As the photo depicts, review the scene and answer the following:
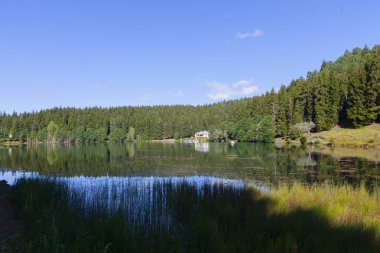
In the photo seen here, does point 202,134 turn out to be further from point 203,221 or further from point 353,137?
point 203,221

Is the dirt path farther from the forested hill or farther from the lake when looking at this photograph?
the forested hill

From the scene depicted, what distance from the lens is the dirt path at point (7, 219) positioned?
975 cm

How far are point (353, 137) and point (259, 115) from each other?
45707 mm

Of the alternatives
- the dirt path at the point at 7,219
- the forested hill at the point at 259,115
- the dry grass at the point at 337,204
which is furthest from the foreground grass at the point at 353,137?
the dirt path at the point at 7,219

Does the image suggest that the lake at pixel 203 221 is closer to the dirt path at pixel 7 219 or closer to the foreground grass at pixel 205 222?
the foreground grass at pixel 205 222

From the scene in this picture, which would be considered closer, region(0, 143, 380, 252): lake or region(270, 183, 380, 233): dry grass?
region(0, 143, 380, 252): lake

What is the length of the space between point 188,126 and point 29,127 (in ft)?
260

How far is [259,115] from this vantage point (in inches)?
4471

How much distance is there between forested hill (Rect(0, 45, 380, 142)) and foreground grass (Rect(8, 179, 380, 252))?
233 ft

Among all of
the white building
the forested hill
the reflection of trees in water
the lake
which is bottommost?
the reflection of trees in water

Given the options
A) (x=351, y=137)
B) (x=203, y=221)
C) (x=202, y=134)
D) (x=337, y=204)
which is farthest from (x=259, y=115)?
(x=203, y=221)

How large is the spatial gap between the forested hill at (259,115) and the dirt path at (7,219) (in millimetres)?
76616

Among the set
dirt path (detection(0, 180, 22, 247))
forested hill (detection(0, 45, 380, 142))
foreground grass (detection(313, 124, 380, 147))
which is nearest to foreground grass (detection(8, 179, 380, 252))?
dirt path (detection(0, 180, 22, 247))

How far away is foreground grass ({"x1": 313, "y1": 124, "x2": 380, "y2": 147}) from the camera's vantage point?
6381 centimetres
